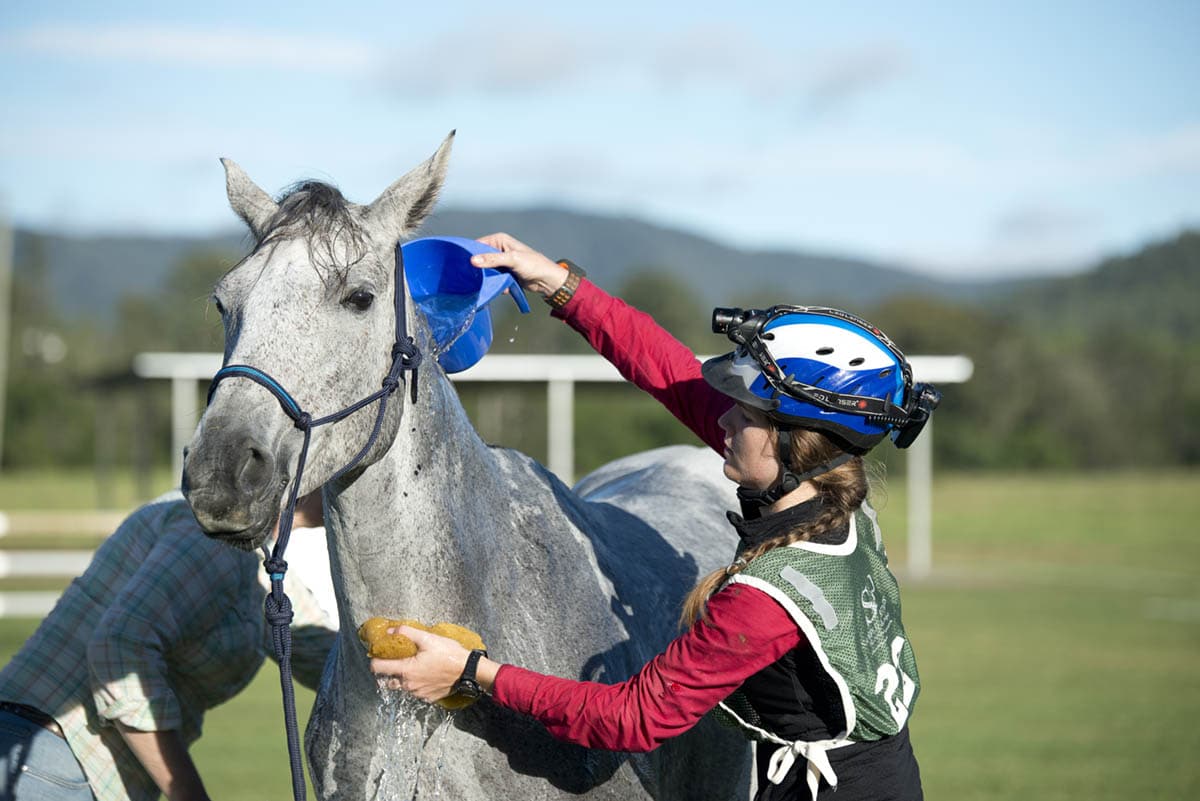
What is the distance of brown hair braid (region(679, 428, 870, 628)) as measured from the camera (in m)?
2.97

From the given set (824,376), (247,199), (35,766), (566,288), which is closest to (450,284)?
(566,288)

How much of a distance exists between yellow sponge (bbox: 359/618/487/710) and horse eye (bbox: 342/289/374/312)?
750 mm

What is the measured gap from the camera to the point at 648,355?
3.73 m

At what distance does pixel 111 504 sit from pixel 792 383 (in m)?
35.6

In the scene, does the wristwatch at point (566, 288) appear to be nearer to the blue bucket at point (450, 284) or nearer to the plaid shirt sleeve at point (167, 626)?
the blue bucket at point (450, 284)

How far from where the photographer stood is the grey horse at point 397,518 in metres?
2.76

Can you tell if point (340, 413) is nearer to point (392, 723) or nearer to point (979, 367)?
point (392, 723)

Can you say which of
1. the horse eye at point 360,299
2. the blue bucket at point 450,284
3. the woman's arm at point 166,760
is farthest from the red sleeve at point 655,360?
the woman's arm at point 166,760

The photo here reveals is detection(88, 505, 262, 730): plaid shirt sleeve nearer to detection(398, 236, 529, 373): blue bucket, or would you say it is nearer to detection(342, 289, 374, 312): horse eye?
detection(398, 236, 529, 373): blue bucket

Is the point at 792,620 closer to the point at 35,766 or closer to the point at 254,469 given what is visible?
the point at 254,469

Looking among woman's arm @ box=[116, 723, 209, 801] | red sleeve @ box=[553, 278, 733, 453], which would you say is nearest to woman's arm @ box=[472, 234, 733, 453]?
red sleeve @ box=[553, 278, 733, 453]

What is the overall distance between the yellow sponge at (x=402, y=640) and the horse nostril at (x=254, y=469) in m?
0.52

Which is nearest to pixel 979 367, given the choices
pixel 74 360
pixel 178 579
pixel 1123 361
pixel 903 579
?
pixel 1123 361

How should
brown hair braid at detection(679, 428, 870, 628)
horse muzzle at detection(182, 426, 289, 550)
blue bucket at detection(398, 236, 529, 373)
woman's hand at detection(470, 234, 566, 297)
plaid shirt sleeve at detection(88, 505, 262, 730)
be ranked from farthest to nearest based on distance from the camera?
1. plaid shirt sleeve at detection(88, 505, 262, 730)
2. woman's hand at detection(470, 234, 566, 297)
3. blue bucket at detection(398, 236, 529, 373)
4. brown hair braid at detection(679, 428, 870, 628)
5. horse muzzle at detection(182, 426, 289, 550)
